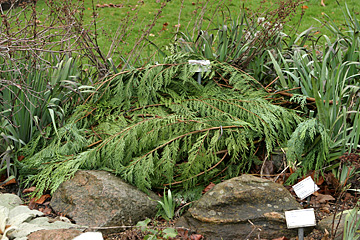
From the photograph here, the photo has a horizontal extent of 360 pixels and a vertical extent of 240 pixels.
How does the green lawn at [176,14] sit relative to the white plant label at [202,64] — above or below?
below

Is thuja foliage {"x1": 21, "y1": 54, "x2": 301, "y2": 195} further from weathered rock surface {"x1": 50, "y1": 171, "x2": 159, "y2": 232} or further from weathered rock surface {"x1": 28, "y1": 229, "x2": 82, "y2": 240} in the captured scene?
weathered rock surface {"x1": 28, "y1": 229, "x2": 82, "y2": 240}

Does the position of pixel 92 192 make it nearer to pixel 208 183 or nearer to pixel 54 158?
pixel 54 158

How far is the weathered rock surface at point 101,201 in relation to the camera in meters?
3.02

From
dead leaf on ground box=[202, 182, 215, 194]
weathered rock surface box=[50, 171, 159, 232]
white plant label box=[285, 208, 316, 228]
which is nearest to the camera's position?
white plant label box=[285, 208, 316, 228]

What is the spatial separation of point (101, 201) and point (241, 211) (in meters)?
1.05

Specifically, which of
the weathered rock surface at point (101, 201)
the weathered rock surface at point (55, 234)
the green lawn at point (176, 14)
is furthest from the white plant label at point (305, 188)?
the green lawn at point (176, 14)

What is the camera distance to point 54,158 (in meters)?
3.47

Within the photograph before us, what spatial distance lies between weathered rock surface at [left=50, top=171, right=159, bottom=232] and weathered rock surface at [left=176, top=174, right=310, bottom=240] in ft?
1.16

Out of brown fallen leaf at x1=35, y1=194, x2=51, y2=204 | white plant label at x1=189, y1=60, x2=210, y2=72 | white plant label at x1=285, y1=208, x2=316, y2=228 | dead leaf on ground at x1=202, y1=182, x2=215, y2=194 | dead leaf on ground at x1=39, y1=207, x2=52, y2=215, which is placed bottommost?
dead leaf on ground at x1=39, y1=207, x2=52, y2=215

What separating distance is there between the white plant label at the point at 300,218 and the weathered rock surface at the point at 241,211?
54 mm

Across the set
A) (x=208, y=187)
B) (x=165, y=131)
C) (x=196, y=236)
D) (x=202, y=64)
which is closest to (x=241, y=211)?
(x=196, y=236)

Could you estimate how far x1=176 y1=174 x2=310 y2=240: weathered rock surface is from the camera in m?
2.80

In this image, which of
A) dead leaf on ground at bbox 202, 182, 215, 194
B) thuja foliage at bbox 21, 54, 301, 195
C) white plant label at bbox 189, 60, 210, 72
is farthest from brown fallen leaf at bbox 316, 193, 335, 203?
white plant label at bbox 189, 60, 210, 72

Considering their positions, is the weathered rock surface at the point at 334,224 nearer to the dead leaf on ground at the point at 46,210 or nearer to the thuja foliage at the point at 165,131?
the thuja foliage at the point at 165,131
